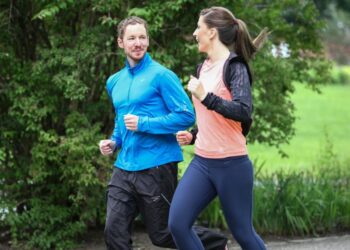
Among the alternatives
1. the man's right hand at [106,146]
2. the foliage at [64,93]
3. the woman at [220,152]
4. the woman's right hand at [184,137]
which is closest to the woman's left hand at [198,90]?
the woman at [220,152]

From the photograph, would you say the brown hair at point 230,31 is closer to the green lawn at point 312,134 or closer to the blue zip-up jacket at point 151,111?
the blue zip-up jacket at point 151,111

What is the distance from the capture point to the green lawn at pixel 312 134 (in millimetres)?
13047

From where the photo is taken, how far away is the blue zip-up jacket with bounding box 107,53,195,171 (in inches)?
199

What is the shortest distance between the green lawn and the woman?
122 inches

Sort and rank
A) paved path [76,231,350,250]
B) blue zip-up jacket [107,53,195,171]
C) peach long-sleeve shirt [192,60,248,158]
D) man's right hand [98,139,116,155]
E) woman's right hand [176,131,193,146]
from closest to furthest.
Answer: peach long-sleeve shirt [192,60,248,158] → woman's right hand [176,131,193,146] → blue zip-up jacket [107,53,195,171] → man's right hand [98,139,116,155] → paved path [76,231,350,250]

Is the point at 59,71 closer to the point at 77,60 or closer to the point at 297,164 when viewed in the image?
the point at 77,60

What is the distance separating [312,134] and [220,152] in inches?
584

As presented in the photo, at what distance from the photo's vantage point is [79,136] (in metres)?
6.47

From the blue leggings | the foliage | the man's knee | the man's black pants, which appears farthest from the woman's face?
the foliage

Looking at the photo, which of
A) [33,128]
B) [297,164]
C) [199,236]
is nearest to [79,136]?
[33,128]

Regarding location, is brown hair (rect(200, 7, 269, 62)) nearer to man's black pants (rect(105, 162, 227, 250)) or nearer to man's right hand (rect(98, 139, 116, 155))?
man's black pants (rect(105, 162, 227, 250))

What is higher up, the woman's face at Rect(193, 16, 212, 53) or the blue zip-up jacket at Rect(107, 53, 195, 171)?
the woman's face at Rect(193, 16, 212, 53)

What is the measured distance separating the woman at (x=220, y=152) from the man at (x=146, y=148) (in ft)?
1.09

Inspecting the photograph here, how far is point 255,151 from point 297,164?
135 cm
